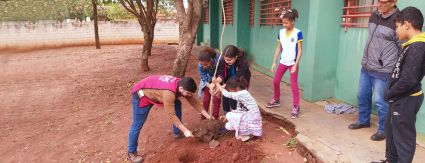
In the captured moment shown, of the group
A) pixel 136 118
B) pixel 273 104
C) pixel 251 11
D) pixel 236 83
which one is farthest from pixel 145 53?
pixel 236 83

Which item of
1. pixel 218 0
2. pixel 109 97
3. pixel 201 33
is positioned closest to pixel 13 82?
pixel 109 97

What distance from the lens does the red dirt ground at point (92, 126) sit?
3865 millimetres

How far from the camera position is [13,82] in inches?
411

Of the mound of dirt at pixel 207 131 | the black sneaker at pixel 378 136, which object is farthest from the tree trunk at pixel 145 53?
the black sneaker at pixel 378 136

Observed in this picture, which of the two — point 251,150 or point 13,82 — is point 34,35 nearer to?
point 13,82

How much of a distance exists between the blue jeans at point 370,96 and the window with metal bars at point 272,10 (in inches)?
134

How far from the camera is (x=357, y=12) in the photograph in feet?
15.4

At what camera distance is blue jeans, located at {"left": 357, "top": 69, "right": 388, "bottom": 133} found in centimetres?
356

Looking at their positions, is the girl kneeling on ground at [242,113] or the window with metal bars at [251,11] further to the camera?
the window with metal bars at [251,11]

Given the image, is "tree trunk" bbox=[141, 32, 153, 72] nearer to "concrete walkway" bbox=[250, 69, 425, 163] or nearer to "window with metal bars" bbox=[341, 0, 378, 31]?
"concrete walkway" bbox=[250, 69, 425, 163]

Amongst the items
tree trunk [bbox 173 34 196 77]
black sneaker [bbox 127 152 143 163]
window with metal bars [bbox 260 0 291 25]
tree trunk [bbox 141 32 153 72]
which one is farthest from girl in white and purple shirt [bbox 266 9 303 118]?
tree trunk [bbox 141 32 153 72]

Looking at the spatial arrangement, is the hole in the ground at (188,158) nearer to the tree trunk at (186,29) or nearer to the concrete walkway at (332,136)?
the concrete walkway at (332,136)

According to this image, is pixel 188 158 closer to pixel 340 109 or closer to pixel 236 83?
pixel 236 83

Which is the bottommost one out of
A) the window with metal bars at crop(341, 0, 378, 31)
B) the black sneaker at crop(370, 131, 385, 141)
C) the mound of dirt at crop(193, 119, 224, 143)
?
the mound of dirt at crop(193, 119, 224, 143)
